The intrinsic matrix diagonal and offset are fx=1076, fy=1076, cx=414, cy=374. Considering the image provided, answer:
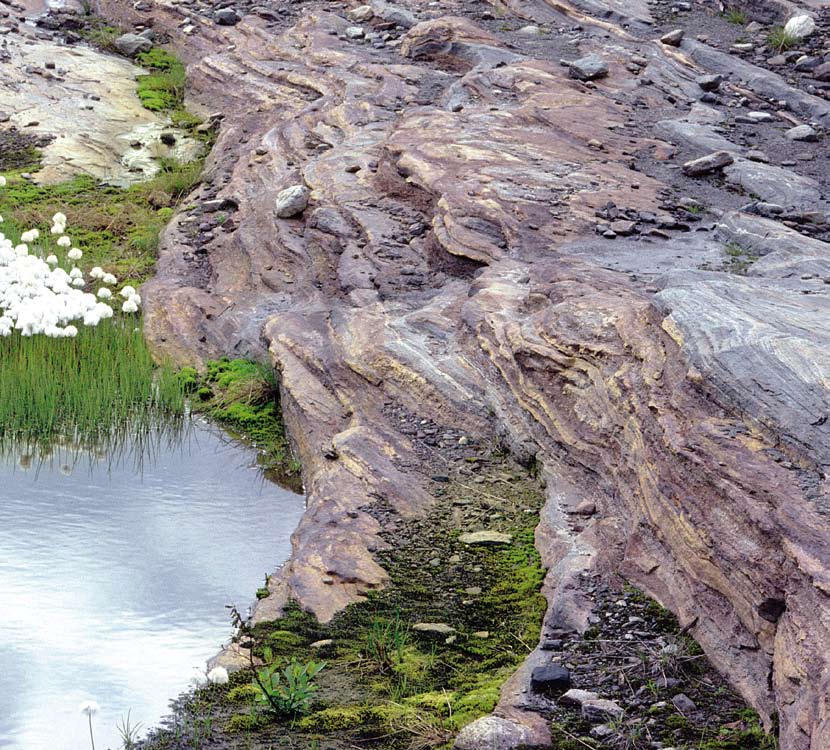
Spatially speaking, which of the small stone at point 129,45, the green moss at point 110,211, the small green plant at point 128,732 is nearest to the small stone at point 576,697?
the small green plant at point 128,732

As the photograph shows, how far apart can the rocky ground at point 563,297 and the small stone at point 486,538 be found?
0.74 feet

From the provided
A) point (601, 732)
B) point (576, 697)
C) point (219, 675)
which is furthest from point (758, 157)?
point (219, 675)

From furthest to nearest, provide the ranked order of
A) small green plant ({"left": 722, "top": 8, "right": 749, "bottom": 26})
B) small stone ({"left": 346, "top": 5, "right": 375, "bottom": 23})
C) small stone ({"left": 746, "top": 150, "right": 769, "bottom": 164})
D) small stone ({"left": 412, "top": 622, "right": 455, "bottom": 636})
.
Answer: small stone ({"left": 346, "top": 5, "right": 375, "bottom": 23}) → small green plant ({"left": 722, "top": 8, "right": 749, "bottom": 26}) → small stone ({"left": 746, "top": 150, "right": 769, "bottom": 164}) → small stone ({"left": 412, "top": 622, "right": 455, "bottom": 636})

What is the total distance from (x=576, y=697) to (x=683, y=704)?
0.47 metres

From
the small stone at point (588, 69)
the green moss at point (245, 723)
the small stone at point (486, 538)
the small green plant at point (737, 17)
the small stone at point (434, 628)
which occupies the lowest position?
the small stone at point (486, 538)

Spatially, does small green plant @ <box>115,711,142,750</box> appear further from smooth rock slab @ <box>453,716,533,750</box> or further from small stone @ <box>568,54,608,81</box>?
small stone @ <box>568,54,608,81</box>

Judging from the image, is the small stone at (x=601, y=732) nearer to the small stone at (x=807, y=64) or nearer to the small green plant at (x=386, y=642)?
the small green plant at (x=386, y=642)

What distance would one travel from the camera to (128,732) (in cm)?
523

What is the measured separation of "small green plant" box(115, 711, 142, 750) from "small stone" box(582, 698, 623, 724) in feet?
7.08

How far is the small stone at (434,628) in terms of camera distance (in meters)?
6.00

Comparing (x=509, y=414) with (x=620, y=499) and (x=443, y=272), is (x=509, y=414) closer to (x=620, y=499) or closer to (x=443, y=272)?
(x=620, y=499)

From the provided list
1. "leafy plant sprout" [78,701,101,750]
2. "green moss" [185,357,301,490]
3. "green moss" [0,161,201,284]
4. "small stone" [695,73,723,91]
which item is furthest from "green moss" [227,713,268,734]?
"small stone" [695,73,723,91]

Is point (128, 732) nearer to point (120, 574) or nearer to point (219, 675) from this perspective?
point (219, 675)

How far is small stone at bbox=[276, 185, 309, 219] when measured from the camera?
38.8 ft
